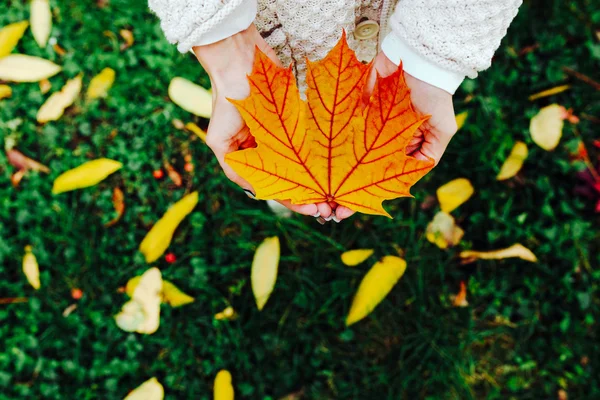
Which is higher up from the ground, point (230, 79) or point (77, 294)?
point (230, 79)

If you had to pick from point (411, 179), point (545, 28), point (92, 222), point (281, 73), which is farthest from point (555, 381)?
point (92, 222)

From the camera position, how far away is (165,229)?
1762mm

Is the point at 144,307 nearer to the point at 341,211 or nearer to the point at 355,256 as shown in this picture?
the point at 355,256

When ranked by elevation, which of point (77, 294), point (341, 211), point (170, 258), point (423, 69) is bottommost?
point (77, 294)

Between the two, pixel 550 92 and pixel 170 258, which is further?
pixel 550 92

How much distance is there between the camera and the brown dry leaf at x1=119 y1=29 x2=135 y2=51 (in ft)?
6.40

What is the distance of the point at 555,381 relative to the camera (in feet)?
5.49

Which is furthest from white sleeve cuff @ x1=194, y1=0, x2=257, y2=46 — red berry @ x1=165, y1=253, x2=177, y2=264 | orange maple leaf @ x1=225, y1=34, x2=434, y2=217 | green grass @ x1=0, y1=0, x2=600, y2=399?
red berry @ x1=165, y1=253, x2=177, y2=264

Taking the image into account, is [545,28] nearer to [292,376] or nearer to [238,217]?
[238,217]

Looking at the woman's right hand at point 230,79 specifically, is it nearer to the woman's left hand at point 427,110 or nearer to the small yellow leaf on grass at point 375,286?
the woman's left hand at point 427,110

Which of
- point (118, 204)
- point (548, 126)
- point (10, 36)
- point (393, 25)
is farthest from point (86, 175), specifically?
point (548, 126)

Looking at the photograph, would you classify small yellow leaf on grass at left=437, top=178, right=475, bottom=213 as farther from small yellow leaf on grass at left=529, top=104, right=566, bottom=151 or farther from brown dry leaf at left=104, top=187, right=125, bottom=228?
brown dry leaf at left=104, top=187, right=125, bottom=228

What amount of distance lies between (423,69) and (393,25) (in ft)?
0.37

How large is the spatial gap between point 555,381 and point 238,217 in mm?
1264
